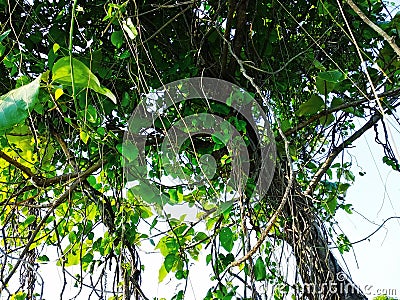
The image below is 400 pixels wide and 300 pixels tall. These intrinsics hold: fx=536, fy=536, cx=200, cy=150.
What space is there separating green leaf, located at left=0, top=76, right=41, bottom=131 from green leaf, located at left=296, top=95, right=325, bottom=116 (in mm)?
594

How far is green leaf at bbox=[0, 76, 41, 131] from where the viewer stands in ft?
1.71

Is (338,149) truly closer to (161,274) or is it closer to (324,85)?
(324,85)

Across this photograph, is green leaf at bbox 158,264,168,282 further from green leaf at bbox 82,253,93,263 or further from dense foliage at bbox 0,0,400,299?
green leaf at bbox 82,253,93,263

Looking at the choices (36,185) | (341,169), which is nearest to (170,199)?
(36,185)

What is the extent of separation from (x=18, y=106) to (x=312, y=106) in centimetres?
62

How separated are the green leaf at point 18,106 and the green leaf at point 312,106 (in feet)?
1.95

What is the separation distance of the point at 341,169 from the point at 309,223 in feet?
0.97

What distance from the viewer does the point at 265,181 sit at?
3.31 ft

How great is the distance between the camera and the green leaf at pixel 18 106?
0.52 meters

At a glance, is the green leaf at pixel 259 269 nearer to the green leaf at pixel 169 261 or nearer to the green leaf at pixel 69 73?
the green leaf at pixel 169 261

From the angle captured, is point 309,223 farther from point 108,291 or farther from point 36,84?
point 36,84

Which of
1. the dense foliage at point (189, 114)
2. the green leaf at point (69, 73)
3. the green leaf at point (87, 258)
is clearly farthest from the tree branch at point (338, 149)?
the green leaf at point (69, 73)

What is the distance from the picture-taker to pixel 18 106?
53 cm

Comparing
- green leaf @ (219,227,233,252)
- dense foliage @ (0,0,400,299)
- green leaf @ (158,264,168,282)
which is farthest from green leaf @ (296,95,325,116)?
green leaf @ (158,264,168,282)
